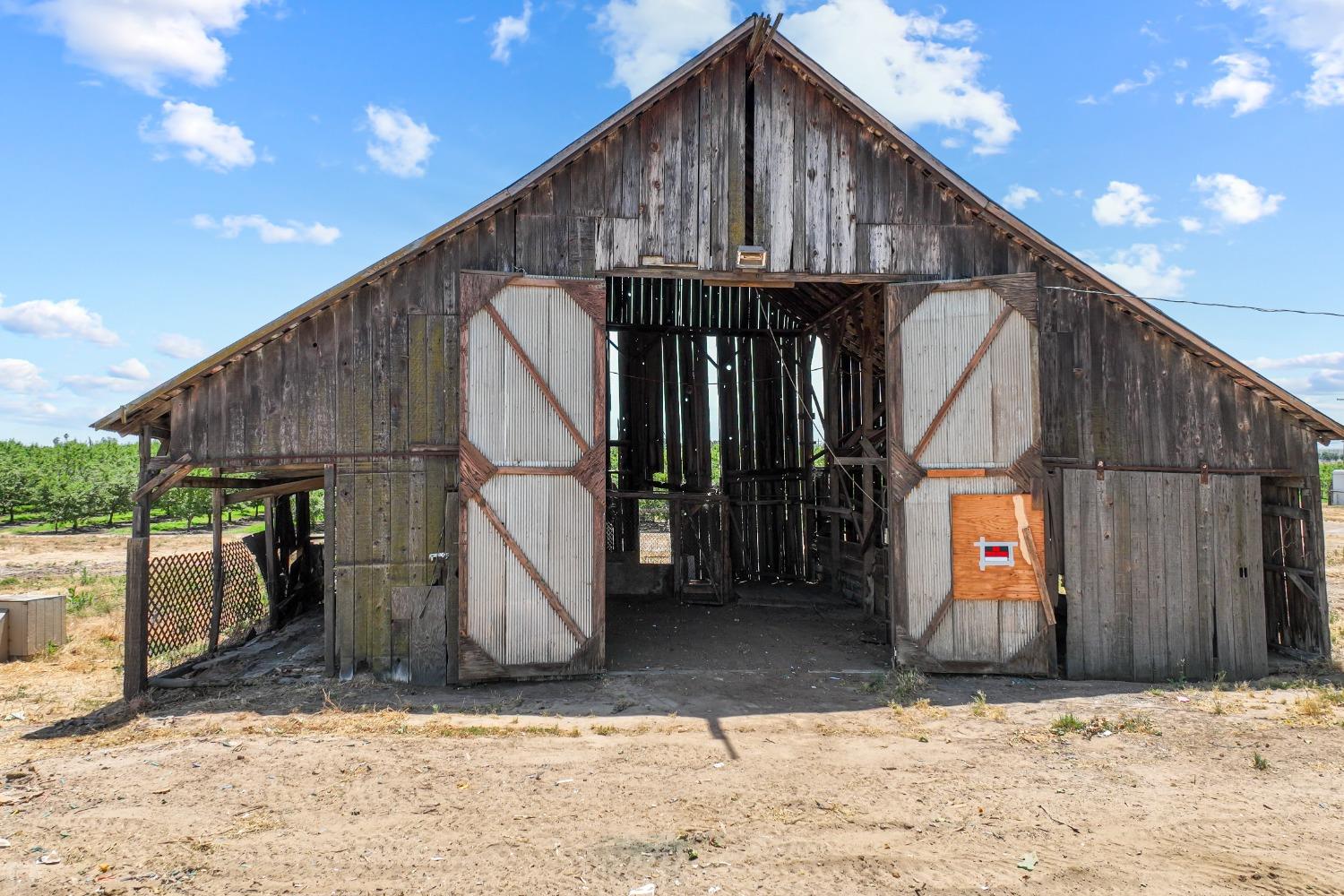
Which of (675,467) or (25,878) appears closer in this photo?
(25,878)

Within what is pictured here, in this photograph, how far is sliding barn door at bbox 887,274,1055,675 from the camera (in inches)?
411

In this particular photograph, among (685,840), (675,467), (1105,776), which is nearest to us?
(685,840)

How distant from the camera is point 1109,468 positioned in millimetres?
10781

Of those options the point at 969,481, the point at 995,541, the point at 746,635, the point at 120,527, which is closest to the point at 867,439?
the point at 969,481

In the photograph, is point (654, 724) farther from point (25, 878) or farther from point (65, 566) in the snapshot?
point (65, 566)

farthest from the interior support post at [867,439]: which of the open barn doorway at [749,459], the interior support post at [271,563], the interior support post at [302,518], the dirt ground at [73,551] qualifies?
the dirt ground at [73,551]

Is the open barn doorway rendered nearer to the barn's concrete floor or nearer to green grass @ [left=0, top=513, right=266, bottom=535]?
the barn's concrete floor

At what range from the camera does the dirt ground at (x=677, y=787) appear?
5.26 metres

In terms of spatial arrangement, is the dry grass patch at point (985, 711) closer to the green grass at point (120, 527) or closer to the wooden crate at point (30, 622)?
the wooden crate at point (30, 622)

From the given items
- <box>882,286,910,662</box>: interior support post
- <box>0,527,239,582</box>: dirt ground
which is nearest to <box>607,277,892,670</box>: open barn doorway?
<box>882,286,910,662</box>: interior support post

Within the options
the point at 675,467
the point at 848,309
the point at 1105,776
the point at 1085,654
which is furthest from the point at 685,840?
the point at 675,467

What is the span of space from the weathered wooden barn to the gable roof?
0.13 ft

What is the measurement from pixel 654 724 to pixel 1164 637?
284 inches

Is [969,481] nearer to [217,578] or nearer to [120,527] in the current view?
[217,578]
